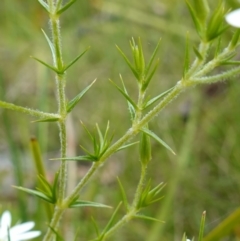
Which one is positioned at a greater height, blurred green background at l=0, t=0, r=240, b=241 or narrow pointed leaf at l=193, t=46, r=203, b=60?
blurred green background at l=0, t=0, r=240, b=241

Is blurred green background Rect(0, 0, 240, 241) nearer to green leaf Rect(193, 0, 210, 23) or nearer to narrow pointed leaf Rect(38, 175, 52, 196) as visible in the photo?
narrow pointed leaf Rect(38, 175, 52, 196)

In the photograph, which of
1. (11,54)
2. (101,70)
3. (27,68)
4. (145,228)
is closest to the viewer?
(145,228)

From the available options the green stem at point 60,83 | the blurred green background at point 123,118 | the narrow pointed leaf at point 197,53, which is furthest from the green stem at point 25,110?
the blurred green background at point 123,118

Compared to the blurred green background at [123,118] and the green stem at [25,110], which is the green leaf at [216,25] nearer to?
the green stem at [25,110]

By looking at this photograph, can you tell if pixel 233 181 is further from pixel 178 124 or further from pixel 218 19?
pixel 218 19

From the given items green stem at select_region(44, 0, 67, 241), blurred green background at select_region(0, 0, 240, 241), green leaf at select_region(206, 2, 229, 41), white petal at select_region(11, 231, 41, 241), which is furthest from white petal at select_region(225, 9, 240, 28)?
blurred green background at select_region(0, 0, 240, 241)

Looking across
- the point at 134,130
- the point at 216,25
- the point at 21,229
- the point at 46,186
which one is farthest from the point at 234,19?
the point at 21,229

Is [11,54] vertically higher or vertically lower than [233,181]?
higher

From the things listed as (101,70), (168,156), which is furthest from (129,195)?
(101,70)
